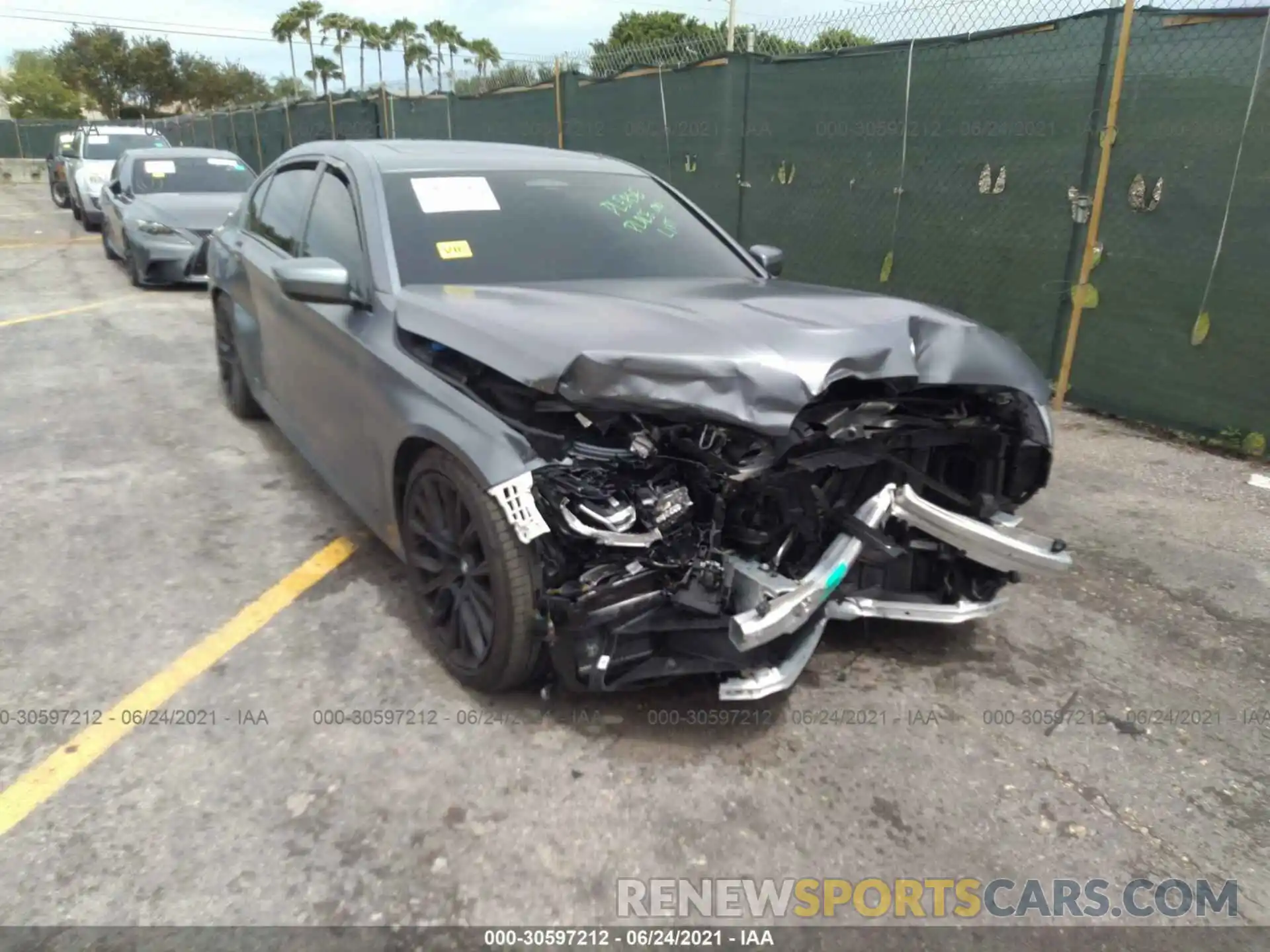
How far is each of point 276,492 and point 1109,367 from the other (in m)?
5.34

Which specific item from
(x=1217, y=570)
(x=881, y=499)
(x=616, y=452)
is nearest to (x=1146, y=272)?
(x=1217, y=570)

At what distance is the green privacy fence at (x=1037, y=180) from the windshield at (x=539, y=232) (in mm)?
3257

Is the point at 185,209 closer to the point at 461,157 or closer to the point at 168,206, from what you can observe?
the point at 168,206

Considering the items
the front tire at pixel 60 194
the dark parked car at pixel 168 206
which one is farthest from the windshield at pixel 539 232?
the front tire at pixel 60 194

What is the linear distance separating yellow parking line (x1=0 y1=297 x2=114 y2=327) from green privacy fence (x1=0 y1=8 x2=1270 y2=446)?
20.6ft

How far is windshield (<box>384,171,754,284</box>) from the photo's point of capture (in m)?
3.62

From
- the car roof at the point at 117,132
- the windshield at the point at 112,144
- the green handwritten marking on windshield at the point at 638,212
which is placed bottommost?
the green handwritten marking on windshield at the point at 638,212

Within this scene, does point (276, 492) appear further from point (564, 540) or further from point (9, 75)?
point (9, 75)

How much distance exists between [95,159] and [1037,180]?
16.7 metres

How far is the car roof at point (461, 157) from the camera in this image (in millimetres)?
4027

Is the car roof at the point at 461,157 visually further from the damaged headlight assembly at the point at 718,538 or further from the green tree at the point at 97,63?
the green tree at the point at 97,63

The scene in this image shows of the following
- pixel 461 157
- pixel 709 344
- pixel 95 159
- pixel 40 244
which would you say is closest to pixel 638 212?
pixel 461 157

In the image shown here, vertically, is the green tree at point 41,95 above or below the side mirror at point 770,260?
above

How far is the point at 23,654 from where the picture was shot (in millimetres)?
3303
